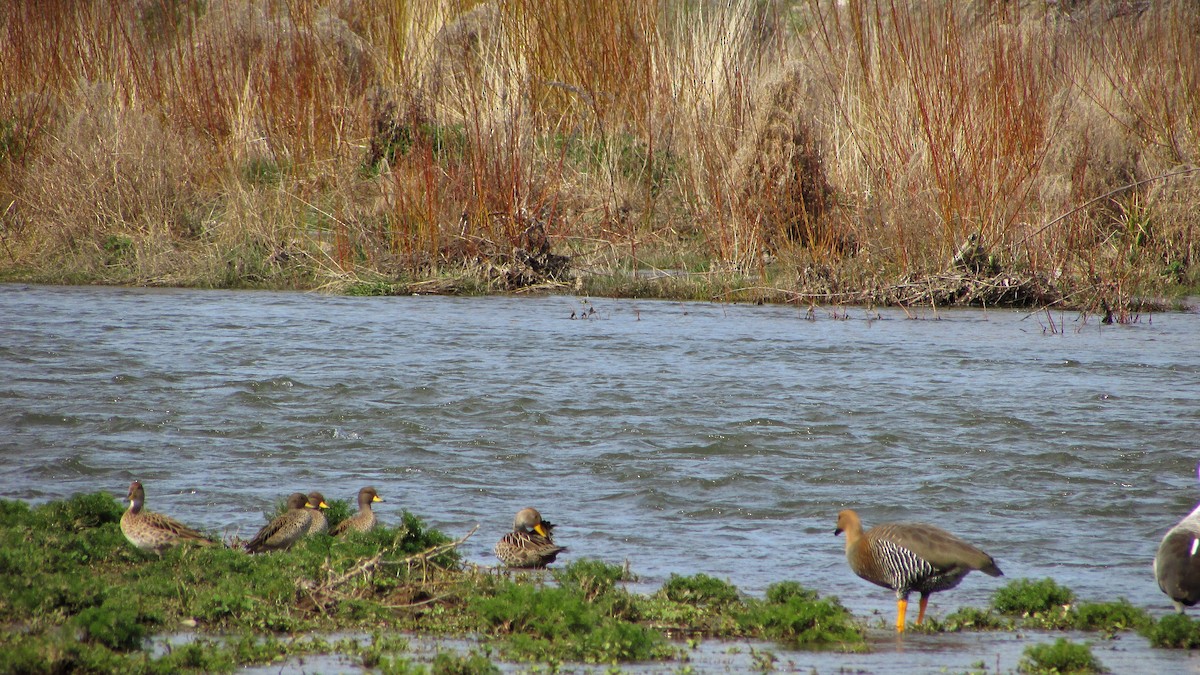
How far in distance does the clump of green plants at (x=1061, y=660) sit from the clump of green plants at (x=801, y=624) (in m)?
0.67

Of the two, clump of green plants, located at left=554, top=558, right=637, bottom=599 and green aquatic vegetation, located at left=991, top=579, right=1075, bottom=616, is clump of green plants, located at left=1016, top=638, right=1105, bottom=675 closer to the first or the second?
green aquatic vegetation, located at left=991, top=579, right=1075, bottom=616

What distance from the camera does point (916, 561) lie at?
5574 millimetres

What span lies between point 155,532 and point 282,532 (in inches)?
21.8

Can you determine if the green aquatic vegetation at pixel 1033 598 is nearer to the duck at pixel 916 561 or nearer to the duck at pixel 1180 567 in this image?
the duck at pixel 916 561

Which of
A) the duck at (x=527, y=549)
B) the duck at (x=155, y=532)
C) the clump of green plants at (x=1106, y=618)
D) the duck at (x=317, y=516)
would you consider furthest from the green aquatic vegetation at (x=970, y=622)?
the duck at (x=155, y=532)

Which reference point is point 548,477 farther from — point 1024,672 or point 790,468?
point 1024,672

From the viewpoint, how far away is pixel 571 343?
40.5 feet

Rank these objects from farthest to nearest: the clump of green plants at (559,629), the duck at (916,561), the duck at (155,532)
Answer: the duck at (155,532), the duck at (916,561), the clump of green plants at (559,629)

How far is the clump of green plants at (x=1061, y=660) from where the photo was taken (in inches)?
186

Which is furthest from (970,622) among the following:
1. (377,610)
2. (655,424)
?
(655,424)

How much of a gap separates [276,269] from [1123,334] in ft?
29.6

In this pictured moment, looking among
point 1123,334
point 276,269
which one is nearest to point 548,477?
point 1123,334

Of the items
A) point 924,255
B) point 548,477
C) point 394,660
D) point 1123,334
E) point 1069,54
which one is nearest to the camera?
point 394,660

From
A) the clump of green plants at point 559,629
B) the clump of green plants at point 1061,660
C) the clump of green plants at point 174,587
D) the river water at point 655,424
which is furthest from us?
the river water at point 655,424
